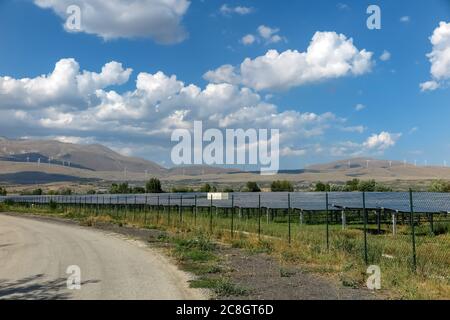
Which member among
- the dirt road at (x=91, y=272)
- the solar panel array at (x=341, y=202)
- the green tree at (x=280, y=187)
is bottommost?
the dirt road at (x=91, y=272)

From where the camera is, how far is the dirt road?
414 inches

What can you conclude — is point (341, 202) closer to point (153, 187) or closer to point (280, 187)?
point (280, 187)

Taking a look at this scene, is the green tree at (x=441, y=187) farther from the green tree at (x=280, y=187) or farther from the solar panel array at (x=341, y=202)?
the green tree at (x=280, y=187)

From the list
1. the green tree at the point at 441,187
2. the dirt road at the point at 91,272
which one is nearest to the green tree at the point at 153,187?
the green tree at the point at 441,187

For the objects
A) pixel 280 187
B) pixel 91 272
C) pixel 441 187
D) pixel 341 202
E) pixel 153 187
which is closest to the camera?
pixel 91 272

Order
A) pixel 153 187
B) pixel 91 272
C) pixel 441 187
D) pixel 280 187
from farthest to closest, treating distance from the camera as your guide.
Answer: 1. pixel 153 187
2. pixel 280 187
3. pixel 441 187
4. pixel 91 272

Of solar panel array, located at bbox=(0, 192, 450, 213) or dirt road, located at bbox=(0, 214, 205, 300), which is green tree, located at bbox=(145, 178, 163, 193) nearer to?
solar panel array, located at bbox=(0, 192, 450, 213)

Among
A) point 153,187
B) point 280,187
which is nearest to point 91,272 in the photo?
point 280,187

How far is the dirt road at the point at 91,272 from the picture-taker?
1051 cm

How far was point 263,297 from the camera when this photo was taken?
10.5 metres

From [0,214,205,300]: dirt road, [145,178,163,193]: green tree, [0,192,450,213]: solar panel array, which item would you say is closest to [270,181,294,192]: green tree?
[145,178,163,193]: green tree

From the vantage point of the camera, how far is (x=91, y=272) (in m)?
13.3
